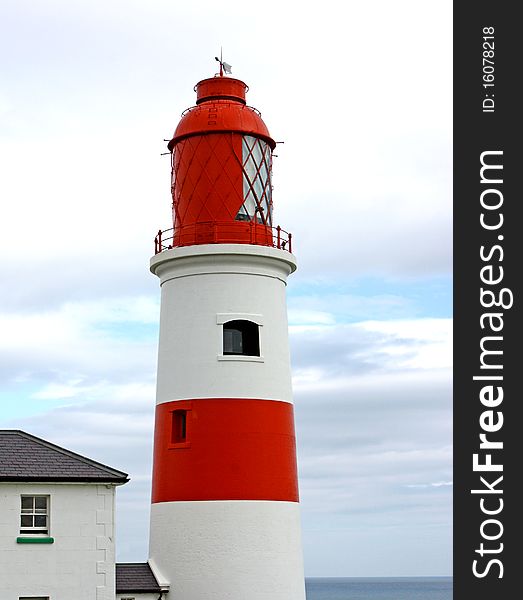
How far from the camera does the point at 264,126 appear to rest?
25203 millimetres

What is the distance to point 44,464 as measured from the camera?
72.3 feet

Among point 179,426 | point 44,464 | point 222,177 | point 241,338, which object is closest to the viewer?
point 44,464

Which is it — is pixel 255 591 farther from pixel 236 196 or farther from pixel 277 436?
pixel 236 196

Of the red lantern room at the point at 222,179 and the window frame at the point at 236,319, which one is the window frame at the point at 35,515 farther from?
the red lantern room at the point at 222,179

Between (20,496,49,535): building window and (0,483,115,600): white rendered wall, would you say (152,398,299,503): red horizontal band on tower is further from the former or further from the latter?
(20,496,49,535): building window

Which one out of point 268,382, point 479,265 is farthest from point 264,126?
point 479,265

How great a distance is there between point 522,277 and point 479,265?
0.75 metres

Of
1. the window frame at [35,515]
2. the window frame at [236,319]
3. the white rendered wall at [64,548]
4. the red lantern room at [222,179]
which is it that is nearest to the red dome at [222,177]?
the red lantern room at [222,179]

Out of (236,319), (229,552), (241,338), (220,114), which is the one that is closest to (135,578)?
(229,552)

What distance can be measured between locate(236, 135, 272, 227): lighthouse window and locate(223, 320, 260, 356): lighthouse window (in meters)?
2.27

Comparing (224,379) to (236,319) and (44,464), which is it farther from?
(44,464)

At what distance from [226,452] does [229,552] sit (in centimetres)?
199

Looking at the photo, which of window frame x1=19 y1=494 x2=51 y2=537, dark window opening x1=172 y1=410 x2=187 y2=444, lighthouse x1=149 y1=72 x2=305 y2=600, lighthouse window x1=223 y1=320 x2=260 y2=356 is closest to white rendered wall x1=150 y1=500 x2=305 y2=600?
lighthouse x1=149 y1=72 x2=305 y2=600

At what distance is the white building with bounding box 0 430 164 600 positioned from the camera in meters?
21.3
